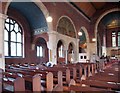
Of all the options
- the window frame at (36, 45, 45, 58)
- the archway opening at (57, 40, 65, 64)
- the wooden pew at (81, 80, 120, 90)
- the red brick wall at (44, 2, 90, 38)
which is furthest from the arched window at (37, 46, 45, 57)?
the wooden pew at (81, 80, 120, 90)

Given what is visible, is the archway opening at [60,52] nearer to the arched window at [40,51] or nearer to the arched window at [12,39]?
the arched window at [40,51]

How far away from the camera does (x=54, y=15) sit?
9.45 m

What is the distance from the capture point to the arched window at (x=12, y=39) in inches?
366

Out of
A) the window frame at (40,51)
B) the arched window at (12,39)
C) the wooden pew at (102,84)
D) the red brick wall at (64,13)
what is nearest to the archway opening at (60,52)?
the window frame at (40,51)

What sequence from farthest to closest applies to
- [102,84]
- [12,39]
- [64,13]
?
[64,13] → [12,39] → [102,84]

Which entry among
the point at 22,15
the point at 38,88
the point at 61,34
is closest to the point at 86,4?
the point at 61,34

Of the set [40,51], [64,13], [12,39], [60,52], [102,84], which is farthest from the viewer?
[60,52]

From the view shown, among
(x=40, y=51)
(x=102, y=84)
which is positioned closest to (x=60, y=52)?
(x=40, y=51)

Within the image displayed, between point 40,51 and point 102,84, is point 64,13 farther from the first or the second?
point 102,84

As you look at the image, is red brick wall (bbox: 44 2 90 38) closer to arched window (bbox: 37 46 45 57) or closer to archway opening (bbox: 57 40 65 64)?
archway opening (bbox: 57 40 65 64)

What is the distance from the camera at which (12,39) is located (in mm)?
9711

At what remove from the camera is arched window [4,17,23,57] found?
9.29 meters

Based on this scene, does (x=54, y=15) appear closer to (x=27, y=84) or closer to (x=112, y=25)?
(x=27, y=84)

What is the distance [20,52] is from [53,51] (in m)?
2.52
